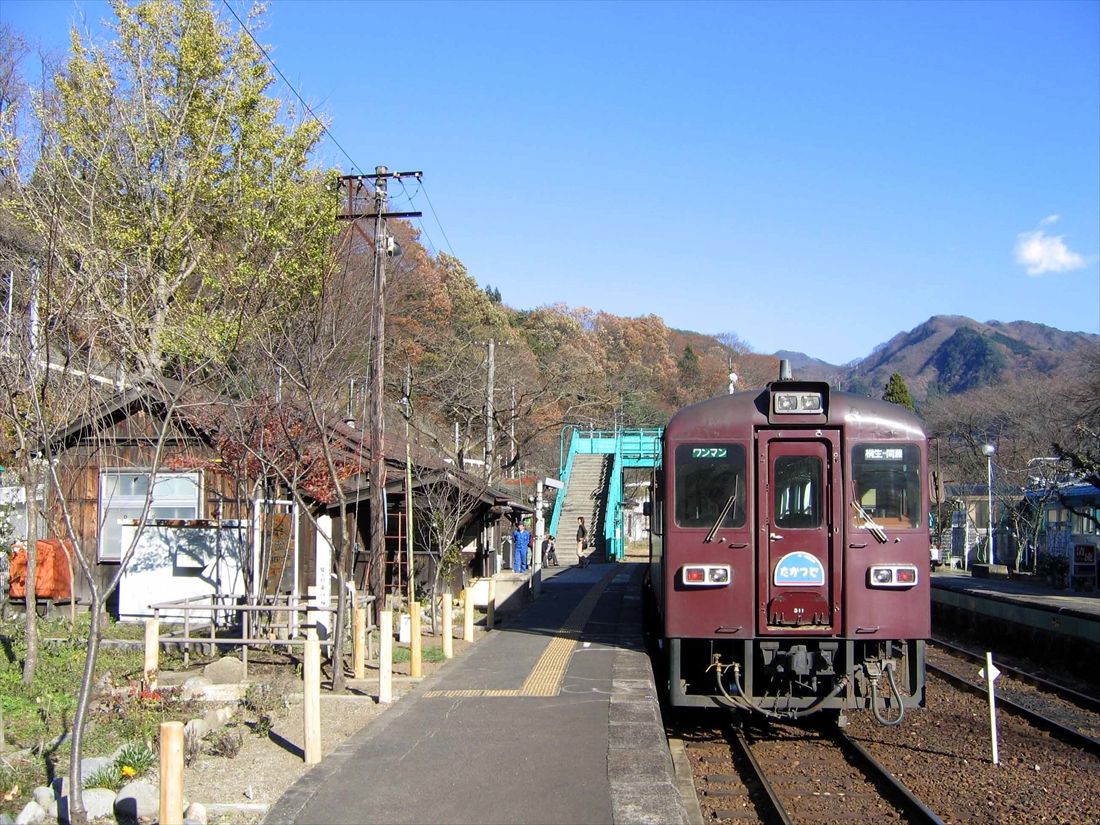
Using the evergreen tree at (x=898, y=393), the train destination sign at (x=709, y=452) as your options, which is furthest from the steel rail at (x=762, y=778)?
the evergreen tree at (x=898, y=393)

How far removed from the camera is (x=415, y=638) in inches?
444

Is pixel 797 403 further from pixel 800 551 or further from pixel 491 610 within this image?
pixel 491 610

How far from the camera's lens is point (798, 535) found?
9156 mm

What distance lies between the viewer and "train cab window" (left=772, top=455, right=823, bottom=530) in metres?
9.20

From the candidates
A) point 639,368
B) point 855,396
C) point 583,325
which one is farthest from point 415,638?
point 583,325

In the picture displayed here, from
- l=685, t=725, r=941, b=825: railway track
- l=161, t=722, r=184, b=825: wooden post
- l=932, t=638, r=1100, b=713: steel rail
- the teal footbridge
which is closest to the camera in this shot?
l=161, t=722, r=184, b=825: wooden post

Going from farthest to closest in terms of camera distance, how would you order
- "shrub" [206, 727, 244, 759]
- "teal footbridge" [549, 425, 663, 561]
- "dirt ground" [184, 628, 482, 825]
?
"teal footbridge" [549, 425, 663, 561] → "shrub" [206, 727, 244, 759] → "dirt ground" [184, 628, 482, 825]

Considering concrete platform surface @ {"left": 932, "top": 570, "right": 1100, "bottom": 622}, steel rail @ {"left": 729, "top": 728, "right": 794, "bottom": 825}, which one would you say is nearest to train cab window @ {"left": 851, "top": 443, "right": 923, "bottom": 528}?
steel rail @ {"left": 729, "top": 728, "right": 794, "bottom": 825}

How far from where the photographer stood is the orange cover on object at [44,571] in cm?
1490

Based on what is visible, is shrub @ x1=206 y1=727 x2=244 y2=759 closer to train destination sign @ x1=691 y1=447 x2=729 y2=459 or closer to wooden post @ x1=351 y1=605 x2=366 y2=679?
wooden post @ x1=351 y1=605 x2=366 y2=679

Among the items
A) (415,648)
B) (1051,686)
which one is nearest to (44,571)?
(415,648)

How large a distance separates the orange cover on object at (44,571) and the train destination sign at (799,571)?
421 inches

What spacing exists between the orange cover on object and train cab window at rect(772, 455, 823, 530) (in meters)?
10.7

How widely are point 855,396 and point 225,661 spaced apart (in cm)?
710
